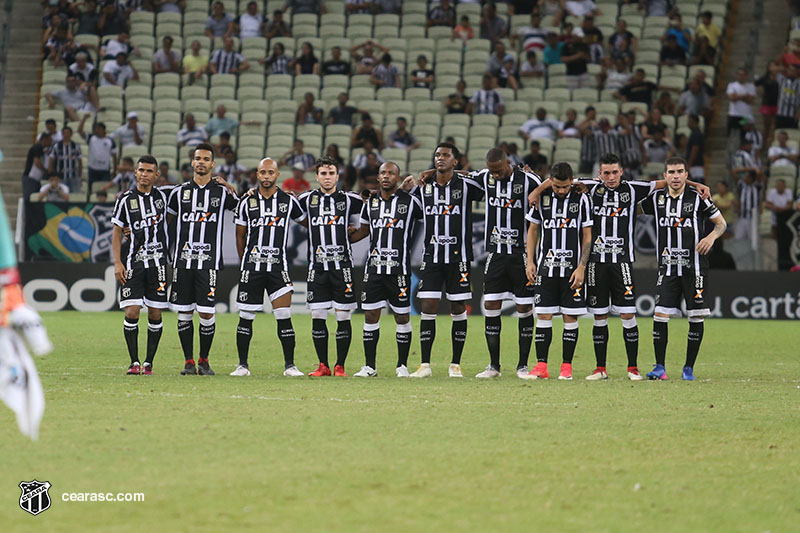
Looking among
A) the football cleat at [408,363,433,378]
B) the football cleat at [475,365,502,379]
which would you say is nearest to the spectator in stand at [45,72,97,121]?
the football cleat at [408,363,433,378]

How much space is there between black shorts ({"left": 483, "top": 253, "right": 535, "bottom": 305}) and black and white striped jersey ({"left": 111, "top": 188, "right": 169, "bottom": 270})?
136 inches

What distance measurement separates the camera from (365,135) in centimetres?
2402

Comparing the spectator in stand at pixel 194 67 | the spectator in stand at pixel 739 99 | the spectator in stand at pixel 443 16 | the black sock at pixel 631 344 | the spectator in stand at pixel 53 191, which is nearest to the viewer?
the black sock at pixel 631 344

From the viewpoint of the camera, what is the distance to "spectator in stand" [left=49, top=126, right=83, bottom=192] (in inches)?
915

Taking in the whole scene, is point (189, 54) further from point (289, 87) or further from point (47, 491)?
point (47, 491)

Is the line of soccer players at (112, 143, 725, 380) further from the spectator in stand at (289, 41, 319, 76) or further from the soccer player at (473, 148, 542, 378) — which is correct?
the spectator in stand at (289, 41, 319, 76)

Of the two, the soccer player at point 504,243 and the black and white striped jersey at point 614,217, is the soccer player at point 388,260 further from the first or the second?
the black and white striped jersey at point 614,217

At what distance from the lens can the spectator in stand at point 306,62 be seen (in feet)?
86.6

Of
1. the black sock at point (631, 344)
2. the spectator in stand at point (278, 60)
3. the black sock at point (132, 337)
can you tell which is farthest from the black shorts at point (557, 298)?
the spectator in stand at point (278, 60)

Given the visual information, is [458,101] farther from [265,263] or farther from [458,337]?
[265,263]

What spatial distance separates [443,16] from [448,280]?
16387mm

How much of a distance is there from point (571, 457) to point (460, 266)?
215 inches

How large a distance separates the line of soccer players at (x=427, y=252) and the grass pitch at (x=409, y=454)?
2.26 ft

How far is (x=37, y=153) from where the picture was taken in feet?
76.6
